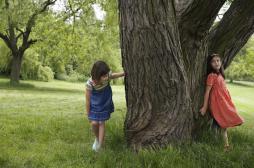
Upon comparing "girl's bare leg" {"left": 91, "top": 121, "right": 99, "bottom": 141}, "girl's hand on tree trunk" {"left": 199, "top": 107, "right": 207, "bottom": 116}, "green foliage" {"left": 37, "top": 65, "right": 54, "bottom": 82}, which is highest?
"girl's hand on tree trunk" {"left": 199, "top": 107, "right": 207, "bottom": 116}

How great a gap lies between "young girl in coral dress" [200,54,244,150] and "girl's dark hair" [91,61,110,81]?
1.56 meters

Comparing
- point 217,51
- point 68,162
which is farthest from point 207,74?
point 68,162

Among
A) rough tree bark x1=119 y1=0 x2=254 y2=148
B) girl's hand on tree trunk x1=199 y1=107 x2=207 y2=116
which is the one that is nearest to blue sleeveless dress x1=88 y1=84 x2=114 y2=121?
rough tree bark x1=119 y1=0 x2=254 y2=148

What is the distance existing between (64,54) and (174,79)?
22474mm

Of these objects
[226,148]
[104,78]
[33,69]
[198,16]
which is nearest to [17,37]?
[33,69]

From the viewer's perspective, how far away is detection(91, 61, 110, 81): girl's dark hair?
19.5 feet

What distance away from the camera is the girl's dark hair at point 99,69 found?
234 inches

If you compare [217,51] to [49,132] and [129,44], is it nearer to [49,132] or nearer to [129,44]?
[129,44]

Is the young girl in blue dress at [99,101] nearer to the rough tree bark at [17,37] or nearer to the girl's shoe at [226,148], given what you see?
the girl's shoe at [226,148]

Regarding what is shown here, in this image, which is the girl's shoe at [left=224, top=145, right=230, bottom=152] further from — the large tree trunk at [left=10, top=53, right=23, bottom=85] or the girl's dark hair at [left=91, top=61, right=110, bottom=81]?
the large tree trunk at [left=10, top=53, right=23, bottom=85]

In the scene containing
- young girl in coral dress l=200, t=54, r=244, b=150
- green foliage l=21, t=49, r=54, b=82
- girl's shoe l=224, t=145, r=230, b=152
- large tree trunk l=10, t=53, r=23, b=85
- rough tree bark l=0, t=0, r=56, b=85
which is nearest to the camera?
girl's shoe l=224, t=145, r=230, b=152

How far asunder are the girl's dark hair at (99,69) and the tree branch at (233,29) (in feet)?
5.83

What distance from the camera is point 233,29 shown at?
6.64 meters

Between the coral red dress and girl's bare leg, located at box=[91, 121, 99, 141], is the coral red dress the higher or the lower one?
the higher one
